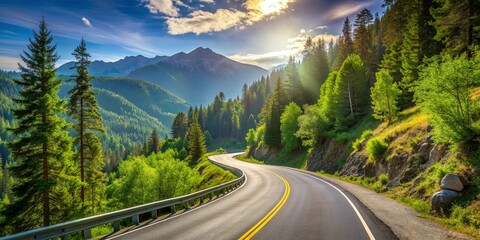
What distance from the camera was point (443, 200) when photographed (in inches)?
515

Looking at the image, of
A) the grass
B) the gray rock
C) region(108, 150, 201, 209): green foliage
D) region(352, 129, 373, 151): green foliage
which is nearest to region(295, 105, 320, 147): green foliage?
region(352, 129, 373, 151): green foliage

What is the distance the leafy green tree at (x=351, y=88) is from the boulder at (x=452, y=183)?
35.1 metres

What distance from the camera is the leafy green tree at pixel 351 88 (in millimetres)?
49031

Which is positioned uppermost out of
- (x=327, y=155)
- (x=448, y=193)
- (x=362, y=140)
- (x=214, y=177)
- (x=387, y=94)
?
(x=387, y=94)

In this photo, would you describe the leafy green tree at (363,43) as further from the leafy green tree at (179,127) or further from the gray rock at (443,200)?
the leafy green tree at (179,127)

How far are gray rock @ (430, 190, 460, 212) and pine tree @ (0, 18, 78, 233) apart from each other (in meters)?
23.5

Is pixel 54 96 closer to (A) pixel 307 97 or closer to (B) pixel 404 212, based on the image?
(B) pixel 404 212

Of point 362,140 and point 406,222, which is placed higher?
point 362,140

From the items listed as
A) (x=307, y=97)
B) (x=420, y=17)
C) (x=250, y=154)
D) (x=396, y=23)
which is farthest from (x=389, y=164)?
(x=250, y=154)

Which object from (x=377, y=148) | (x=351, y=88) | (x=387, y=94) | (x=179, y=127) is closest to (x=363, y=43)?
(x=351, y=88)

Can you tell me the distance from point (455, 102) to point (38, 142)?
25.8m

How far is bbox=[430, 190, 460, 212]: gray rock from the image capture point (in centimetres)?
1292

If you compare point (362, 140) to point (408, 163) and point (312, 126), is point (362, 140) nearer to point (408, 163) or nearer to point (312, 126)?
point (408, 163)

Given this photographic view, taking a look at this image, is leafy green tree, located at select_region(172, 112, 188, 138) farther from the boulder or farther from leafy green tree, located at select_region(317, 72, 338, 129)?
the boulder
